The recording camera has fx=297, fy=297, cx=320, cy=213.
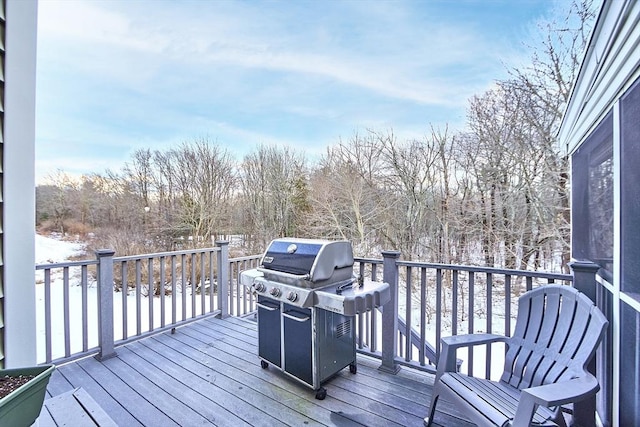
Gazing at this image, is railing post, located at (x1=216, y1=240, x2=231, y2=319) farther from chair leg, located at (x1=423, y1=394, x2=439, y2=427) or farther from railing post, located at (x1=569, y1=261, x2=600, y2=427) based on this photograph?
railing post, located at (x1=569, y1=261, x2=600, y2=427)

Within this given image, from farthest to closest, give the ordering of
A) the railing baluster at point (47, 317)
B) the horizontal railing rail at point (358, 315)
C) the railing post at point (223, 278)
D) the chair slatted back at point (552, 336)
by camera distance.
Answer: the railing post at point (223, 278) → the railing baluster at point (47, 317) → the horizontal railing rail at point (358, 315) → the chair slatted back at point (552, 336)

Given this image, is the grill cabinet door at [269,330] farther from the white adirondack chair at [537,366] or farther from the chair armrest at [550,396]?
the chair armrest at [550,396]

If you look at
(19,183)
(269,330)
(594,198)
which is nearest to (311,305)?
(269,330)

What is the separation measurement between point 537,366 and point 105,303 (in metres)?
3.67

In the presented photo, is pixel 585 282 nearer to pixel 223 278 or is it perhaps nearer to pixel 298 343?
pixel 298 343

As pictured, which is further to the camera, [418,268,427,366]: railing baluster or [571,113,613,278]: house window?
[418,268,427,366]: railing baluster

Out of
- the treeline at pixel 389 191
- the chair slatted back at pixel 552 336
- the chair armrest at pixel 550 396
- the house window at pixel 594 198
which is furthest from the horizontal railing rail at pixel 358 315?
the treeline at pixel 389 191

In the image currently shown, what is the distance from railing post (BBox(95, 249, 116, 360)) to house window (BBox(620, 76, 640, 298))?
394 centimetres

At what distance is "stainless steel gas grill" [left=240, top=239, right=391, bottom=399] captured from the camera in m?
2.30

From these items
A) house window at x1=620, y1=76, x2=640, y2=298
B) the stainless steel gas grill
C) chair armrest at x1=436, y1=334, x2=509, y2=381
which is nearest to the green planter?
the stainless steel gas grill

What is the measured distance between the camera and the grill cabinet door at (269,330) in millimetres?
2611

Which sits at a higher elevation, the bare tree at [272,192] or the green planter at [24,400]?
the bare tree at [272,192]

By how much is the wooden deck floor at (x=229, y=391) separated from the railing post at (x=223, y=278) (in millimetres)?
914

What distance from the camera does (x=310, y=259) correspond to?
238 cm
